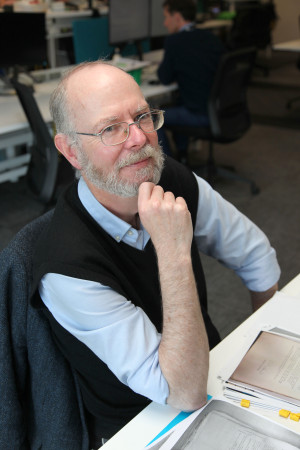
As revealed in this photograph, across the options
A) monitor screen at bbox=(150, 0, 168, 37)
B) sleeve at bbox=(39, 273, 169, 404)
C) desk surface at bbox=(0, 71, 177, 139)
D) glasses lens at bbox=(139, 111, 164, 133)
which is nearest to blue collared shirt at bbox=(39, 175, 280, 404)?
sleeve at bbox=(39, 273, 169, 404)

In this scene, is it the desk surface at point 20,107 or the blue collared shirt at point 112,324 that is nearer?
the blue collared shirt at point 112,324

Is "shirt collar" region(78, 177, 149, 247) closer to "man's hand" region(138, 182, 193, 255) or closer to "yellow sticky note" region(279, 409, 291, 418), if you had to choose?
"man's hand" region(138, 182, 193, 255)

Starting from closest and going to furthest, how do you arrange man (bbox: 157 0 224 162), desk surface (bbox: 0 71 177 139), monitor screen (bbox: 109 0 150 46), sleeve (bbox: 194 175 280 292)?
sleeve (bbox: 194 175 280 292), desk surface (bbox: 0 71 177 139), man (bbox: 157 0 224 162), monitor screen (bbox: 109 0 150 46)

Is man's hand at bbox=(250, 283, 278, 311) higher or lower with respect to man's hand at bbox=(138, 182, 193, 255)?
lower

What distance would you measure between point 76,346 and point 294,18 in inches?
376

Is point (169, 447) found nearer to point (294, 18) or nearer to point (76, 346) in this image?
point (76, 346)

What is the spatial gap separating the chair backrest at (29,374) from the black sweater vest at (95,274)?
0.03 meters

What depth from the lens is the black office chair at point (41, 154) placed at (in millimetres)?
2557

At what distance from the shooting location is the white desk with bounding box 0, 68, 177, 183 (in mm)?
2918

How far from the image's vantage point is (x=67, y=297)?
948 mm

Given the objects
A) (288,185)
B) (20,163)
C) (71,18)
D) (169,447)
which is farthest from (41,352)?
(71,18)

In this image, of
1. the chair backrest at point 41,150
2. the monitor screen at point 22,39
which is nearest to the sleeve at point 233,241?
the chair backrest at point 41,150

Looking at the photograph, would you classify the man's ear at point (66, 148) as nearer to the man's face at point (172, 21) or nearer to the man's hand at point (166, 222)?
the man's hand at point (166, 222)

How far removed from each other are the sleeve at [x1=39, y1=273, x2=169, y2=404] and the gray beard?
A: 23 centimetres
